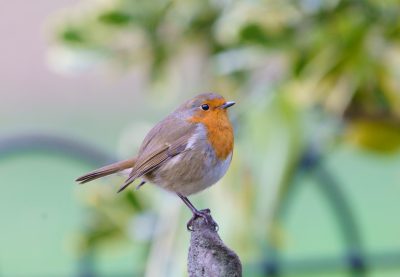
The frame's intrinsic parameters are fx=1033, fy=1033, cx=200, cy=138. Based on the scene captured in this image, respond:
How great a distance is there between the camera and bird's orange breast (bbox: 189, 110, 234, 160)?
1.80 metres

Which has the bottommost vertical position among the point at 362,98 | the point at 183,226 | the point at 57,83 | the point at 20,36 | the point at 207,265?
the point at 57,83

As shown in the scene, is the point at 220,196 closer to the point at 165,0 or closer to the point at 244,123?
the point at 244,123

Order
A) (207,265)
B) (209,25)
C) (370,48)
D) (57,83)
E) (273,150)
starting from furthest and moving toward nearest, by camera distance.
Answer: (57,83) < (209,25) < (370,48) < (273,150) < (207,265)

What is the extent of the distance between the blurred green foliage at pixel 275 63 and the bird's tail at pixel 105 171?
0.20 meters

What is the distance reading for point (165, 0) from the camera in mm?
2299

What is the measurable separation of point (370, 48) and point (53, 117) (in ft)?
→ 27.9

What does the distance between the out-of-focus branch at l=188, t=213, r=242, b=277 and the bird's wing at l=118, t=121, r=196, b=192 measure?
22.7 inches

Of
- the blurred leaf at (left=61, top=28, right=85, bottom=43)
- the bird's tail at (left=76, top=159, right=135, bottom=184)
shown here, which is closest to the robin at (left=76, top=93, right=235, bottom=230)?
the bird's tail at (left=76, top=159, right=135, bottom=184)

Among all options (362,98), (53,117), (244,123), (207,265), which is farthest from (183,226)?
(53,117)

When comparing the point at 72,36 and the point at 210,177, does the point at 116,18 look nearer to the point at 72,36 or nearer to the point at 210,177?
the point at 72,36

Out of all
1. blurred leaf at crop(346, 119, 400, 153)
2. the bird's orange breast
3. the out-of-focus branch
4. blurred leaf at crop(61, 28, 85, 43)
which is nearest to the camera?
the out-of-focus branch

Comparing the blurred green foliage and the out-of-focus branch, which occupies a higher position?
the out-of-focus branch

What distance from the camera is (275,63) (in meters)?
2.12

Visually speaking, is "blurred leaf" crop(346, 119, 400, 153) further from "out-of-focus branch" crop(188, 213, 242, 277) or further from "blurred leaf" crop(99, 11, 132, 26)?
"out-of-focus branch" crop(188, 213, 242, 277)
